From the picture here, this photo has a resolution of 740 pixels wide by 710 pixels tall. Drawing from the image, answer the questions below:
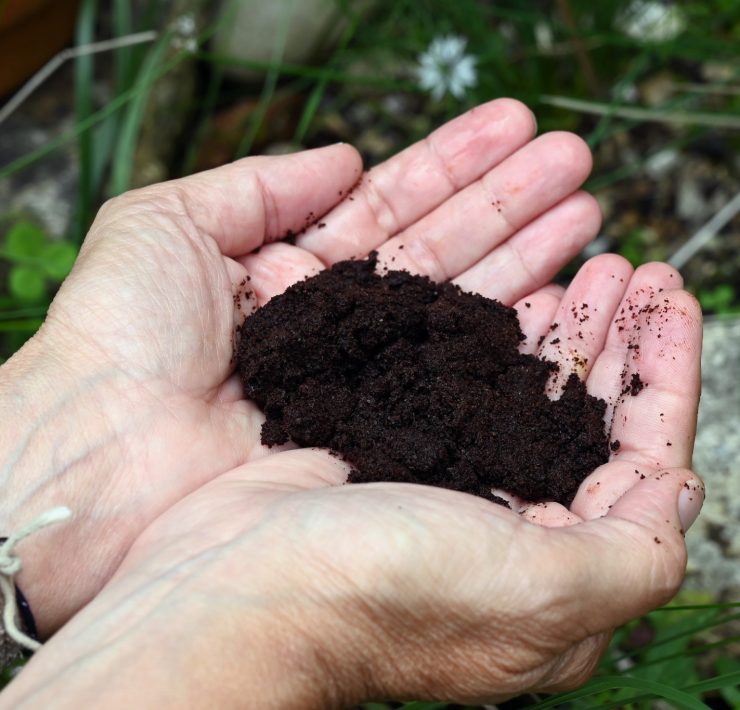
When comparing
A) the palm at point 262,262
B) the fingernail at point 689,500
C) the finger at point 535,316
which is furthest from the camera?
the finger at point 535,316

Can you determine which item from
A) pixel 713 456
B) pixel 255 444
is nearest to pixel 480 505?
pixel 255 444

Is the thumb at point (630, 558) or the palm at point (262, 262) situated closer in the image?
the thumb at point (630, 558)

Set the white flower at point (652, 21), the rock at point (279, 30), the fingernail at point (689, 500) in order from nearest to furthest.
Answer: the fingernail at point (689, 500), the white flower at point (652, 21), the rock at point (279, 30)

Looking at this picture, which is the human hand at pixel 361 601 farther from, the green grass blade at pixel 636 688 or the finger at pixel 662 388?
the finger at pixel 662 388

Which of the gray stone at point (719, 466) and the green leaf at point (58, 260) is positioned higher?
the green leaf at point (58, 260)

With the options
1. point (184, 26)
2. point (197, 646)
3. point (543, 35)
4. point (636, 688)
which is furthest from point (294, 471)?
point (543, 35)

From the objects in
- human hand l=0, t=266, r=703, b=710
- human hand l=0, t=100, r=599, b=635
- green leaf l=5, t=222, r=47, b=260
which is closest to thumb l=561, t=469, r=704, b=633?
human hand l=0, t=266, r=703, b=710

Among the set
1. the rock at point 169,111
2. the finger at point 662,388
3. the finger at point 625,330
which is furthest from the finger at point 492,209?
the rock at point 169,111

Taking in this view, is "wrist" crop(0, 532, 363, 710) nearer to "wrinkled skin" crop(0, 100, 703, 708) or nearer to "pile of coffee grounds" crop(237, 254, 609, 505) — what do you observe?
"wrinkled skin" crop(0, 100, 703, 708)

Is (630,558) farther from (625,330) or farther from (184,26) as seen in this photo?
(184,26)
